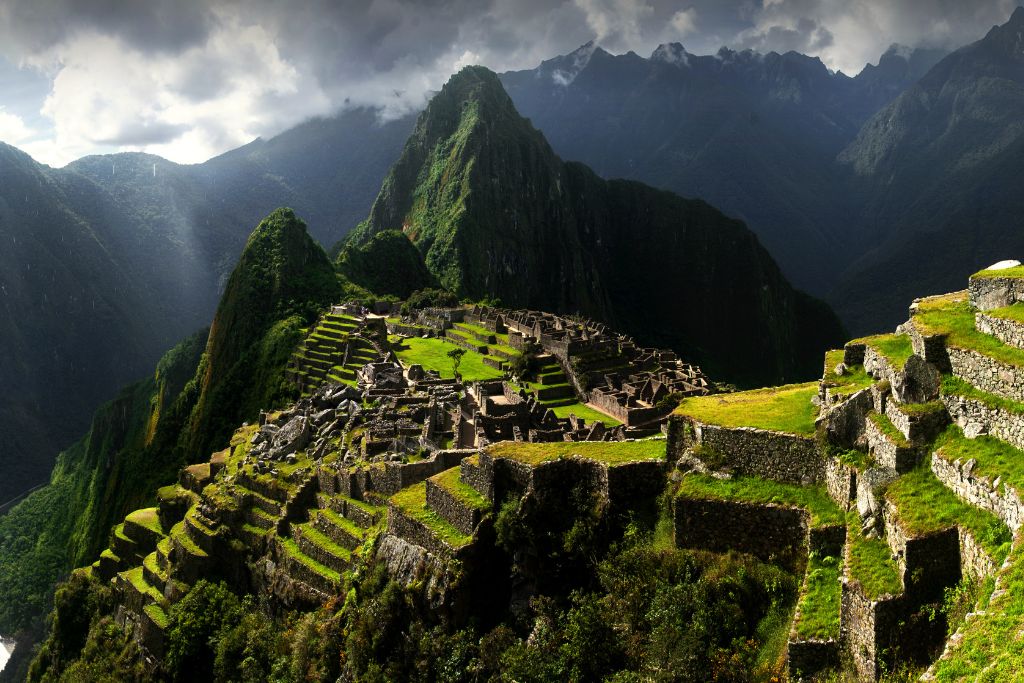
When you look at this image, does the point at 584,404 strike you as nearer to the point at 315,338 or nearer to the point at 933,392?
the point at 315,338

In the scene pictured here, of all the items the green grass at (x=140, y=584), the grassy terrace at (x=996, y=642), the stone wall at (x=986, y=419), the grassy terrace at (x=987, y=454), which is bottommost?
the green grass at (x=140, y=584)

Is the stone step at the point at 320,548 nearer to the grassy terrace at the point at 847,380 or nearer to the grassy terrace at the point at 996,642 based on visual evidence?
the grassy terrace at the point at 847,380

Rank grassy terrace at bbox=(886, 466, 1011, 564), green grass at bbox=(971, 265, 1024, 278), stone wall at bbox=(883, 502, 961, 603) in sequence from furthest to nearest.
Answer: green grass at bbox=(971, 265, 1024, 278), stone wall at bbox=(883, 502, 961, 603), grassy terrace at bbox=(886, 466, 1011, 564)

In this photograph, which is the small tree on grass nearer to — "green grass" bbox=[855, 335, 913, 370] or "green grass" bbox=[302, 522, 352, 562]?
"green grass" bbox=[302, 522, 352, 562]

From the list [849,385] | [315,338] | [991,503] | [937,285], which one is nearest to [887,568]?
[991,503]

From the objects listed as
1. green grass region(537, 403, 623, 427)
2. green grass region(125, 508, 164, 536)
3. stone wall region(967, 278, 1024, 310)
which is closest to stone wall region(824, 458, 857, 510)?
stone wall region(967, 278, 1024, 310)

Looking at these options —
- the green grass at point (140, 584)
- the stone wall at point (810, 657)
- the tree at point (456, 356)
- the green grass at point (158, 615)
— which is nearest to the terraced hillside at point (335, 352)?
the tree at point (456, 356)

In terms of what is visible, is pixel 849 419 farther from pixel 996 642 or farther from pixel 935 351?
pixel 996 642
